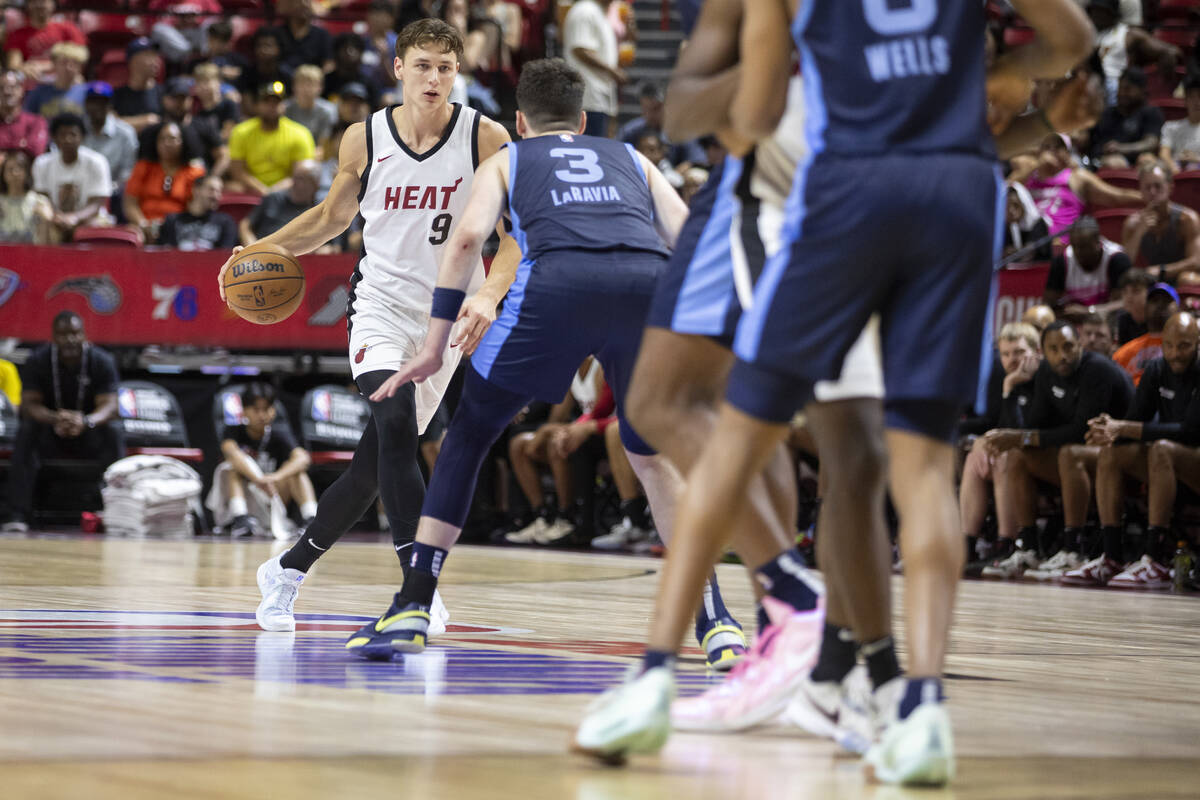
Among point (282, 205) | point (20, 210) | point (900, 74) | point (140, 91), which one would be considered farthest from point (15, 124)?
point (900, 74)

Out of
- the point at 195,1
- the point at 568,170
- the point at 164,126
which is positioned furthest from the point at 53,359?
the point at 568,170

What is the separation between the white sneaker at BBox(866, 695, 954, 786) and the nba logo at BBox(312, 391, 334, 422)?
10686 millimetres

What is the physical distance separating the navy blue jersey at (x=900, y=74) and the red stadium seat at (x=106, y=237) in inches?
437

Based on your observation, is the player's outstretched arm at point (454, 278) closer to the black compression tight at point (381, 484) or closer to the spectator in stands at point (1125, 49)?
the black compression tight at point (381, 484)

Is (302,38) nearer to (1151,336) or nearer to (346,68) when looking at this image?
(346,68)

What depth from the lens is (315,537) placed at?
563 cm

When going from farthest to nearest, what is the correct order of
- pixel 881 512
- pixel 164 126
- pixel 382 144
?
pixel 164 126, pixel 382 144, pixel 881 512

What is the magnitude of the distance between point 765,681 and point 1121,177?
1080cm

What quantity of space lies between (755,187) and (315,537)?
109 inches

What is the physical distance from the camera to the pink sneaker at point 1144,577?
31.5 feet

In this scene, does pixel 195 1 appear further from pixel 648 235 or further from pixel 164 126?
pixel 648 235

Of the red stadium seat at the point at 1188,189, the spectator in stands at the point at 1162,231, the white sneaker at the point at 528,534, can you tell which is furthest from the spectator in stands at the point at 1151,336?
the white sneaker at the point at 528,534

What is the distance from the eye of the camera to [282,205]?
45.4ft

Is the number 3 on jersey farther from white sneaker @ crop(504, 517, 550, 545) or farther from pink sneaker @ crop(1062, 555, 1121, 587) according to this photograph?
white sneaker @ crop(504, 517, 550, 545)
